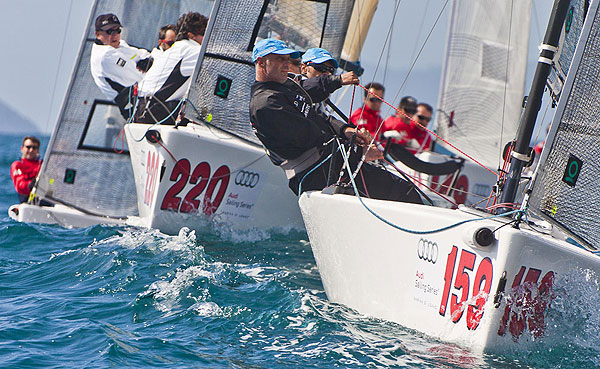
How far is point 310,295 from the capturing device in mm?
4695

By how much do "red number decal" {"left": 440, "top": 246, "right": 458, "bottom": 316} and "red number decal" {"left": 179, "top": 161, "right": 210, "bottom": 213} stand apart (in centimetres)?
318

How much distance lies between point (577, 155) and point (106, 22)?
5.05 metres

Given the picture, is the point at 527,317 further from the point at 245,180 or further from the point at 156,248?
the point at 245,180

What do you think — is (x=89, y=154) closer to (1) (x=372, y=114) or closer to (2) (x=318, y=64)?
(1) (x=372, y=114)

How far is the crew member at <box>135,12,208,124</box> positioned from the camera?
273 inches

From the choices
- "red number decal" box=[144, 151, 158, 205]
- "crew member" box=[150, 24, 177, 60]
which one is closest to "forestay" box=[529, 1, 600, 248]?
"red number decal" box=[144, 151, 158, 205]

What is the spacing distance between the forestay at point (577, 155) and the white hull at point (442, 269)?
1.12 ft

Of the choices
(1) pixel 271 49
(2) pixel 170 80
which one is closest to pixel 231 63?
(2) pixel 170 80

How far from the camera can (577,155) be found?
367cm

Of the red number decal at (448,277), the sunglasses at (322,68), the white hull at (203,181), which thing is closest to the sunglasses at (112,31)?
the white hull at (203,181)

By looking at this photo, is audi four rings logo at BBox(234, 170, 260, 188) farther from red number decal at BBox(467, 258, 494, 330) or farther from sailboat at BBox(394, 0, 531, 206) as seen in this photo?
red number decal at BBox(467, 258, 494, 330)

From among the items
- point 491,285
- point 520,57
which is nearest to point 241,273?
point 491,285

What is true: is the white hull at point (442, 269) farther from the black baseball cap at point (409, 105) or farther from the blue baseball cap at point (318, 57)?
the black baseball cap at point (409, 105)

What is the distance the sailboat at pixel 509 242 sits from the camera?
10.8 feet
